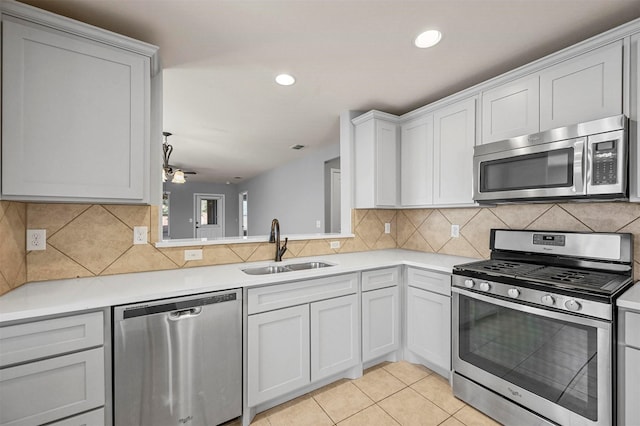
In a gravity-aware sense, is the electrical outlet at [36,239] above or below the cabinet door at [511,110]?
below

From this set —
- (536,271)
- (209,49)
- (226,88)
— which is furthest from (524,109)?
(226,88)

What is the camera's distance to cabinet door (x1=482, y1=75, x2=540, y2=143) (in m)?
1.87

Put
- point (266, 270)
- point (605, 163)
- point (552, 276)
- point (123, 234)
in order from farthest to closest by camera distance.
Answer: point (266, 270), point (123, 234), point (552, 276), point (605, 163)

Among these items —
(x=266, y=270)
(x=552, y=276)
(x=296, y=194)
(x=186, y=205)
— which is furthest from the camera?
(x=186, y=205)

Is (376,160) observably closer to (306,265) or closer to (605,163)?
→ (306,265)

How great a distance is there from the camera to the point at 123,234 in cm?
187

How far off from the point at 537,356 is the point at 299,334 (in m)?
1.38

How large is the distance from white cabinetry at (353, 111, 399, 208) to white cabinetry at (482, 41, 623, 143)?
865 mm

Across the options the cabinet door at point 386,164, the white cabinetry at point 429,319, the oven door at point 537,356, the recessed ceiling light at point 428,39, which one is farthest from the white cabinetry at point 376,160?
the oven door at point 537,356

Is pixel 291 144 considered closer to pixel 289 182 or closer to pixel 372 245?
pixel 289 182

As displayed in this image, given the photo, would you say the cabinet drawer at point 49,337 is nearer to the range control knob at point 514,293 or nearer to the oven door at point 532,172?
the range control knob at point 514,293

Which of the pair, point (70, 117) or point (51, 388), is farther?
point (70, 117)

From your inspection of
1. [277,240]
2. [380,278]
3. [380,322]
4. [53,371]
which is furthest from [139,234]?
[380,322]

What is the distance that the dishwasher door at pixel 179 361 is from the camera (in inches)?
53.8
